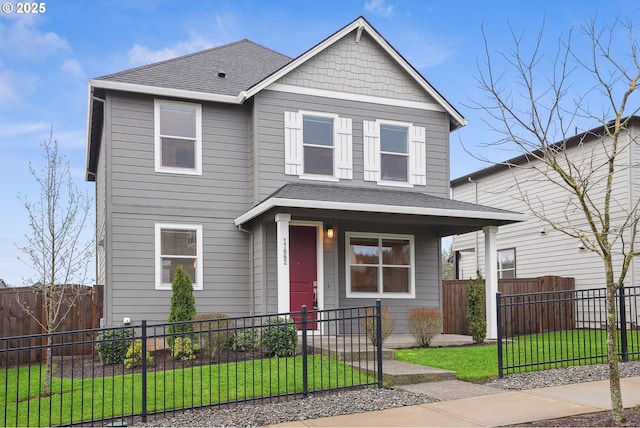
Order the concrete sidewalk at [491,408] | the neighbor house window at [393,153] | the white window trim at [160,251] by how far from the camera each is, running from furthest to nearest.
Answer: the neighbor house window at [393,153], the white window trim at [160,251], the concrete sidewalk at [491,408]

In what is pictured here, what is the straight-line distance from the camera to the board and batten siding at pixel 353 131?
548 inches

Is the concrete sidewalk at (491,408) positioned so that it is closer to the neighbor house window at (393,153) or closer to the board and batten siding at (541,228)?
the neighbor house window at (393,153)

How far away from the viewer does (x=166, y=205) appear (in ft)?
44.5

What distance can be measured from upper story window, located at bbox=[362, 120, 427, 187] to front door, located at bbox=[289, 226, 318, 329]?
2244 mm

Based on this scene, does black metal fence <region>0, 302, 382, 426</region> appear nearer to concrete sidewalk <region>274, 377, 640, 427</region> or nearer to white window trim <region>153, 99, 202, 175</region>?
concrete sidewalk <region>274, 377, 640, 427</region>

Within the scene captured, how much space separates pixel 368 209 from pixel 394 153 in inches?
124

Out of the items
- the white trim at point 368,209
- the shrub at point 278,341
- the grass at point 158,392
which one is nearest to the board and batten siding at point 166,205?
the white trim at point 368,209

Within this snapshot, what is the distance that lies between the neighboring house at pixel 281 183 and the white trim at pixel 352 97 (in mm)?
27

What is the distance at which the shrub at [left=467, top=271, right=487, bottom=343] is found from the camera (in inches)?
520

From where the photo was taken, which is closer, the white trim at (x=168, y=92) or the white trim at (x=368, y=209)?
the white trim at (x=368, y=209)

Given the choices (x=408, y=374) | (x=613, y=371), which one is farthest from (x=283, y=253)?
(x=613, y=371)

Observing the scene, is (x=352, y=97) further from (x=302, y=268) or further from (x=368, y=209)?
(x=302, y=268)

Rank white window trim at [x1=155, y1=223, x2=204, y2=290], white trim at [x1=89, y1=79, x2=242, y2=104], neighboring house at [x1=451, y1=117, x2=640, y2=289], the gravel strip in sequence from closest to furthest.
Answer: the gravel strip < white trim at [x1=89, y1=79, x2=242, y2=104] < white window trim at [x1=155, y1=223, x2=204, y2=290] < neighboring house at [x1=451, y1=117, x2=640, y2=289]

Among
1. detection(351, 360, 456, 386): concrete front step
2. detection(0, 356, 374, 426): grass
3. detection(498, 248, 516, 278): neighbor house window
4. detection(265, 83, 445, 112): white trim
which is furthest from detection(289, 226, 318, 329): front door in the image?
detection(498, 248, 516, 278): neighbor house window
